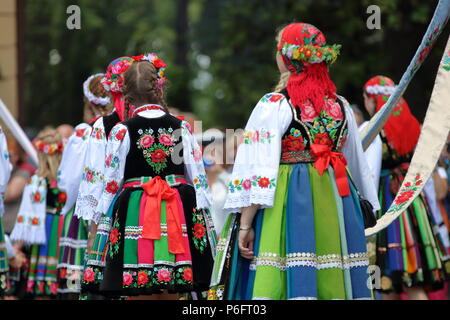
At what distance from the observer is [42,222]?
753 cm

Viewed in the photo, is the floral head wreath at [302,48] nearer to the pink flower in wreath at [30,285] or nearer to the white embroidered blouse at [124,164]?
the white embroidered blouse at [124,164]

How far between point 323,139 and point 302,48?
500 mm

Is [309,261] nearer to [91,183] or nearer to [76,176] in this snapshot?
[91,183]

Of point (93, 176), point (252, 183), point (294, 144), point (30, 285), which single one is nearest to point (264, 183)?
point (252, 183)

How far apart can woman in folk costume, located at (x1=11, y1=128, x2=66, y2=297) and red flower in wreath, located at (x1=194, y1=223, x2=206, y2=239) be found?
2.15 m

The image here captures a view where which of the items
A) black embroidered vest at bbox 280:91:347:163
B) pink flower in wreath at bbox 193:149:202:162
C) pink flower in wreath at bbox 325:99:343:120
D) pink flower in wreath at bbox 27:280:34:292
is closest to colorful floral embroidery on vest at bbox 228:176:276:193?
black embroidered vest at bbox 280:91:347:163

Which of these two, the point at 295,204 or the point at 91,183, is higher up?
the point at 91,183

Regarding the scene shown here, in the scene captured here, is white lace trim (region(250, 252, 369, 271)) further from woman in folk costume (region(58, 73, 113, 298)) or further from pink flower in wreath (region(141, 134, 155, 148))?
woman in folk costume (region(58, 73, 113, 298))

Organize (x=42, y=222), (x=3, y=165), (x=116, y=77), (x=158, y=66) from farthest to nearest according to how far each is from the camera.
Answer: (x=42, y=222), (x=3, y=165), (x=116, y=77), (x=158, y=66)

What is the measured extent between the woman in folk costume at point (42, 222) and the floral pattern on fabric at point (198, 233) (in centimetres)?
215

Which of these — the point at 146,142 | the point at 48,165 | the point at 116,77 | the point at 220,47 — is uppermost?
the point at 220,47

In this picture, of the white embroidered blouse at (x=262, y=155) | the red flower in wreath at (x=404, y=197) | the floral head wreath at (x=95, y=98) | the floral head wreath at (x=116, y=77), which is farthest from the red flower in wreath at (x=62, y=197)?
the red flower in wreath at (x=404, y=197)

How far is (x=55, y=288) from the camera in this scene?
7555 mm
